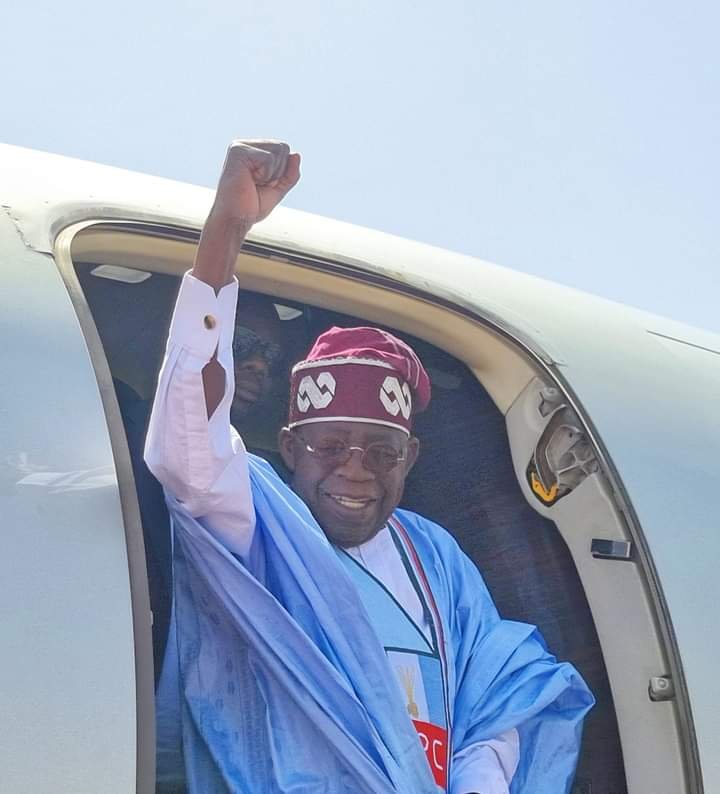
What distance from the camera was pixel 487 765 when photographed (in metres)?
2.57

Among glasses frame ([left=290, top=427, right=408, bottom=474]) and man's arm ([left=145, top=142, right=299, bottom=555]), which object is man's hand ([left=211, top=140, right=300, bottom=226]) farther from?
glasses frame ([left=290, top=427, right=408, bottom=474])

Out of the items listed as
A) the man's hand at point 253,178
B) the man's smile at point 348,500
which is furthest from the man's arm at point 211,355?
the man's smile at point 348,500

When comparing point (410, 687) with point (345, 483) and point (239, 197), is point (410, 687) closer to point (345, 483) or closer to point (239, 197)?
point (345, 483)

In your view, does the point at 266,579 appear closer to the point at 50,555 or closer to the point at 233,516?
the point at 233,516

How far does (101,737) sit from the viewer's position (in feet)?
5.93

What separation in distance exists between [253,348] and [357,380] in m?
0.40

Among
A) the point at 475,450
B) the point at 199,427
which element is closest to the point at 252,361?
the point at 475,450

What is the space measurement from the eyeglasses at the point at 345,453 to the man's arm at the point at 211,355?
45 centimetres

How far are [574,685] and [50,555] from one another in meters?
1.23

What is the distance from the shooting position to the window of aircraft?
8.62 feet

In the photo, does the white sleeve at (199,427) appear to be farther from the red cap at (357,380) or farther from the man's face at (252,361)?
the man's face at (252,361)

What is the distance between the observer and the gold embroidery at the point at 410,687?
8.34 feet

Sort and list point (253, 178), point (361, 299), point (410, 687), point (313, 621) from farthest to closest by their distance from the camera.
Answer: point (361, 299), point (410, 687), point (313, 621), point (253, 178)

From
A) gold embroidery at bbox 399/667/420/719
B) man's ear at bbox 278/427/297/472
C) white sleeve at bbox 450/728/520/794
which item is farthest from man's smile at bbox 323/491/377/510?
white sleeve at bbox 450/728/520/794
